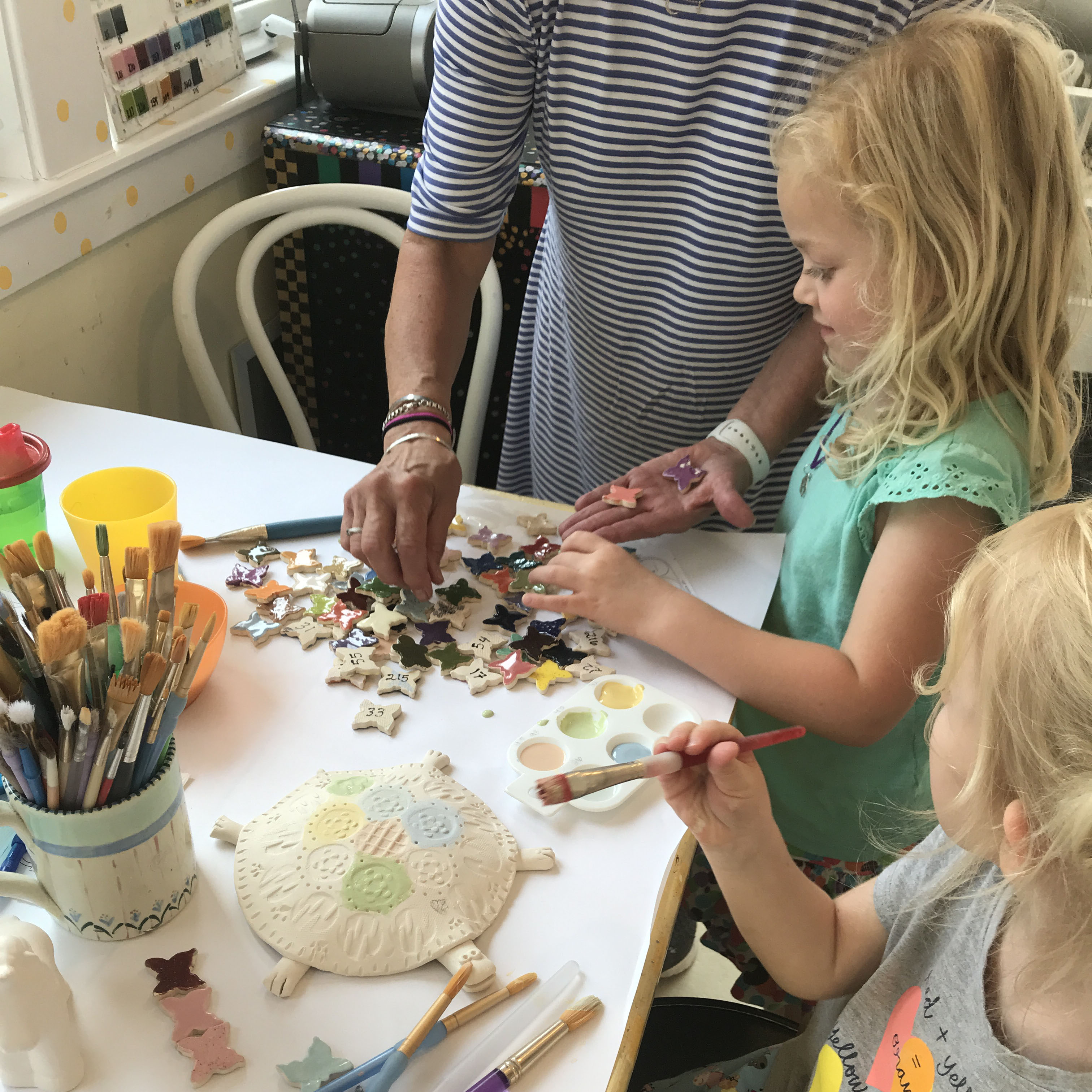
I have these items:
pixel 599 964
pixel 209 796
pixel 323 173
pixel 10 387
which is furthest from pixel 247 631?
pixel 323 173

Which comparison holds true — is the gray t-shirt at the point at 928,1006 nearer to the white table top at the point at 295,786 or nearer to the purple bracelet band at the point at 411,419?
the white table top at the point at 295,786

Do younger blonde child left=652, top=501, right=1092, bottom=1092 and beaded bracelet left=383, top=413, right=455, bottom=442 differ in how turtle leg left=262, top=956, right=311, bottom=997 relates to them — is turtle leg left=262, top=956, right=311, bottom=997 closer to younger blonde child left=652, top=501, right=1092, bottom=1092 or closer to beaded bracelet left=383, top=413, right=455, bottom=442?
younger blonde child left=652, top=501, right=1092, bottom=1092

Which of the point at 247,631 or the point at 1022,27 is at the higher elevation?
the point at 1022,27

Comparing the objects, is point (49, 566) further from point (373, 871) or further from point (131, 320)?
point (131, 320)

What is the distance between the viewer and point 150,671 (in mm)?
552

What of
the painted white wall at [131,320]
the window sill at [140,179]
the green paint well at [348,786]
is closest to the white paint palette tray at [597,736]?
the green paint well at [348,786]

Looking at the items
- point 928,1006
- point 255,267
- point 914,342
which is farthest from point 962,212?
point 255,267

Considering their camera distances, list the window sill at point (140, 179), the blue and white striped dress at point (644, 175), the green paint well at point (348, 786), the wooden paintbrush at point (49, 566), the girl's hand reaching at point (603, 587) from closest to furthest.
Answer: the wooden paintbrush at point (49, 566) < the green paint well at point (348, 786) < the girl's hand reaching at point (603, 587) < the blue and white striped dress at point (644, 175) < the window sill at point (140, 179)

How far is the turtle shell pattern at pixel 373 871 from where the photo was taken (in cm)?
61

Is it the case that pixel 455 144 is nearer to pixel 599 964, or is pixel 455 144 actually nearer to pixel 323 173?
pixel 323 173

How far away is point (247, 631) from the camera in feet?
2.83

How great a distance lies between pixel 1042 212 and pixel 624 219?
1.46ft

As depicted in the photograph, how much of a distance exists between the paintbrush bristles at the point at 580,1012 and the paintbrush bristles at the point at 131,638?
0.32 meters

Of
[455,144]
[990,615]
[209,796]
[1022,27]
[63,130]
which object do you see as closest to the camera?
[990,615]
